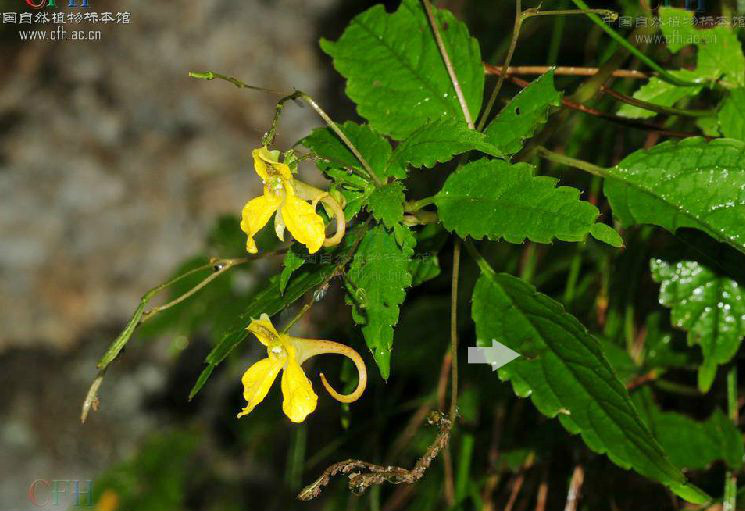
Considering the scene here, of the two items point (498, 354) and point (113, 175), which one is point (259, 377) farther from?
point (113, 175)

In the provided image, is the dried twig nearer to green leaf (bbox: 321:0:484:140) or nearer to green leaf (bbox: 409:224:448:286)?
green leaf (bbox: 409:224:448:286)

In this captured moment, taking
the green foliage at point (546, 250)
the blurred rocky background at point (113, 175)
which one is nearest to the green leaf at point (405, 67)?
the green foliage at point (546, 250)

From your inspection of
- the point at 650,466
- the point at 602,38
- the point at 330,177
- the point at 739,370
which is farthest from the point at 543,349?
the point at 602,38

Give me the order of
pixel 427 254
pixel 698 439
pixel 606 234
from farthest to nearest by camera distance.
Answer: pixel 698 439, pixel 427 254, pixel 606 234

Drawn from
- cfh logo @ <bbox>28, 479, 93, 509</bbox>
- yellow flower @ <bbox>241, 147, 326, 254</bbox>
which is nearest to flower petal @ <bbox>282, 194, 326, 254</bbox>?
yellow flower @ <bbox>241, 147, 326, 254</bbox>

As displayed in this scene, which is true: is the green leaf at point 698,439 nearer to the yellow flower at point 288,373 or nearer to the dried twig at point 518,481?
the dried twig at point 518,481

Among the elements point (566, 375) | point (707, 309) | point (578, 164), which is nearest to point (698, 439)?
point (707, 309)

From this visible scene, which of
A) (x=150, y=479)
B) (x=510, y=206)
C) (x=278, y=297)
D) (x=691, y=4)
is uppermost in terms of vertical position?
(x=691, y=4)

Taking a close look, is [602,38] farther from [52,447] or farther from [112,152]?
[52,447]
